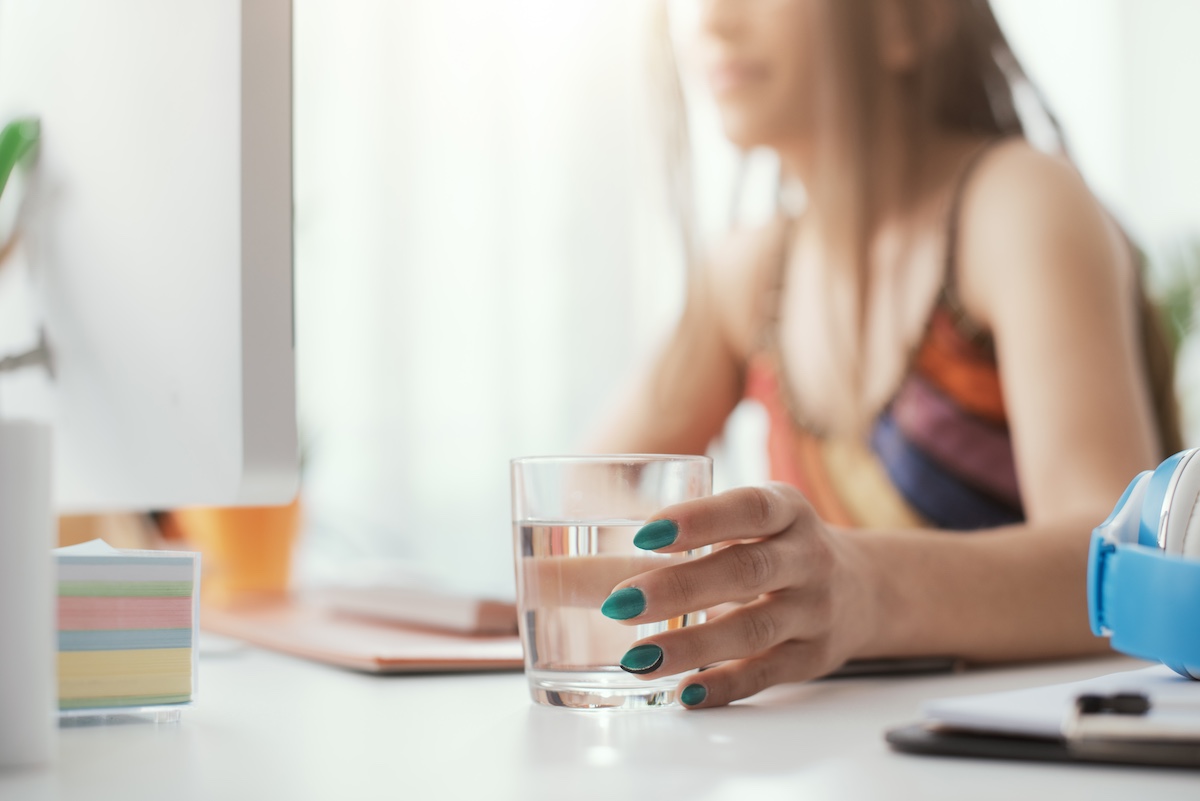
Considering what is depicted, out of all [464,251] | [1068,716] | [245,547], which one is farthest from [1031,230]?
[464,251]

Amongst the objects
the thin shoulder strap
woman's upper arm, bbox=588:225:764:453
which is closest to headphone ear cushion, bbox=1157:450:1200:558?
the thin shoulder strap

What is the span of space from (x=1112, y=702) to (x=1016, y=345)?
774 mm

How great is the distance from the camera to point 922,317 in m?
1.25

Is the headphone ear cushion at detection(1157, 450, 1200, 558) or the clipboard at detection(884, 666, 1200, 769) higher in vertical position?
the headphone ear cushion at detection(1157, 450, 1200, 558)

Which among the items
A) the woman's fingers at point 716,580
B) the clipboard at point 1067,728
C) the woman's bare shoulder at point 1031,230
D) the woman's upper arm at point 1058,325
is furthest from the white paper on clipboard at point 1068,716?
the woman's bare shoulder at point 1031,230

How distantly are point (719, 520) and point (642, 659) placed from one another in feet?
0.23

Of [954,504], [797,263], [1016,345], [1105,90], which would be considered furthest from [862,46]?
[1105,90]

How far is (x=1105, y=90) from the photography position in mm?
2566

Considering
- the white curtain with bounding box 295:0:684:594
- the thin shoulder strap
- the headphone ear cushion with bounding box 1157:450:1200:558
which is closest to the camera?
the headphone ear cushion with bounding box 1157:450:1200:558

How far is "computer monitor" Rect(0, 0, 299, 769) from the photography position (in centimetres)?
44

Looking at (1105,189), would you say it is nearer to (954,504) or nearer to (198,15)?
(954,504)

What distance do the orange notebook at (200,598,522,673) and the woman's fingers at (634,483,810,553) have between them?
0.22 metres

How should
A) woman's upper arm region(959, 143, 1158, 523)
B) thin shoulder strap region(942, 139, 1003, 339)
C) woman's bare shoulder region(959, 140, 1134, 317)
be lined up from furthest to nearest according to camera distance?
thin shoulder strap region(942, 139, 1003, 339)
woman's bare shoulder region(959, 140, 1134, 317)
woman's upper arm region(959, 143, 1158, 523)

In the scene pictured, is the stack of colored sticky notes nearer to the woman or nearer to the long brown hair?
the woman
